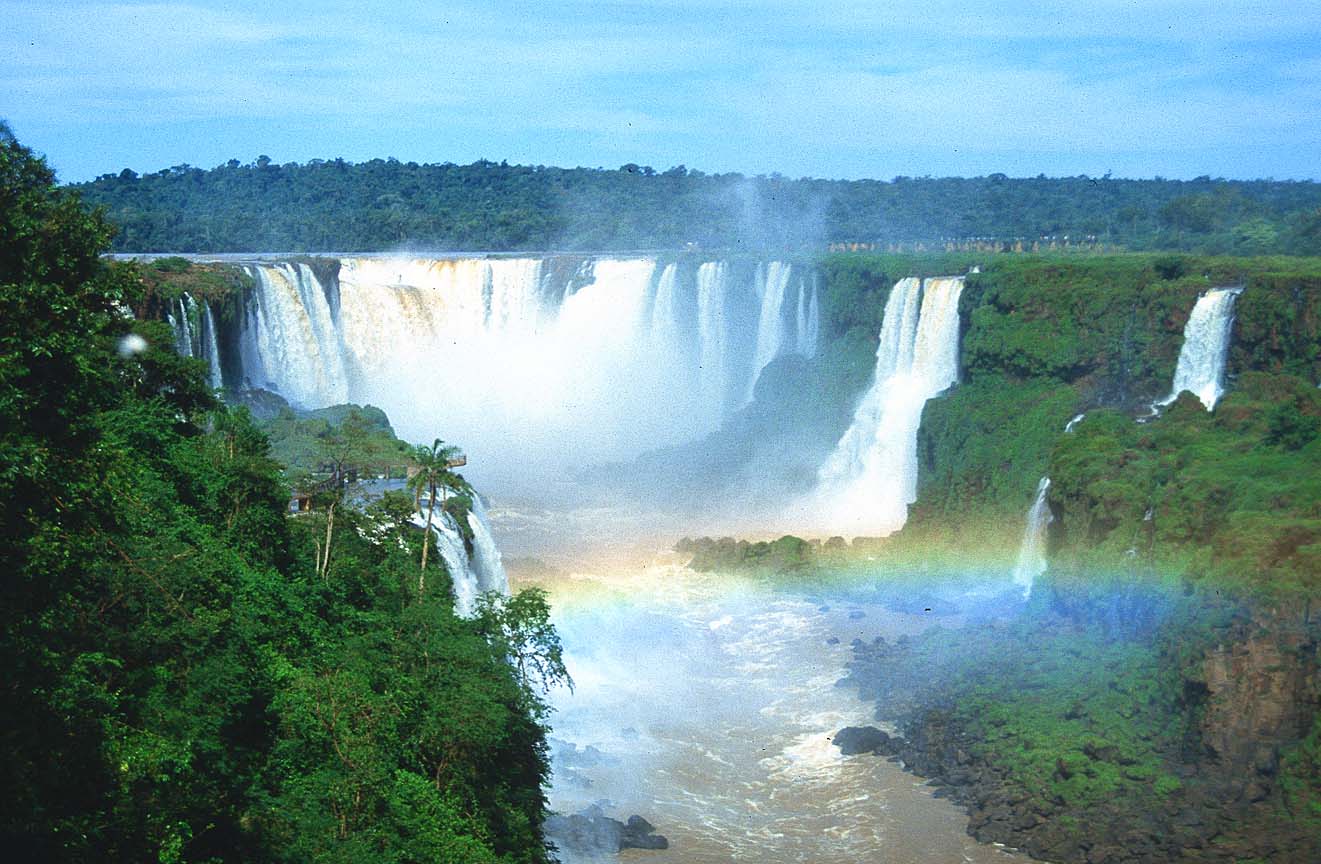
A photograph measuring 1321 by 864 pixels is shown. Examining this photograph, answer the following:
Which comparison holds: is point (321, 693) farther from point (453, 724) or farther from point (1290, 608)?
point (1290, 608)

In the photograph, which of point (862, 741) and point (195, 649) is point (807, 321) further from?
point (195, 649)

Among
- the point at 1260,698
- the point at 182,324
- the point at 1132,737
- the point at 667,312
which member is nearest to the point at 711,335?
the point at 667,312

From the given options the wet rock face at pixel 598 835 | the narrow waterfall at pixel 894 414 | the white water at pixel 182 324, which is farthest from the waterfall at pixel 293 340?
the wet rock face at pixel 598 835

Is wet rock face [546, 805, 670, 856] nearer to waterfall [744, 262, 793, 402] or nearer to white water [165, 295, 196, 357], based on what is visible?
white water [165, 295, 196, 357]

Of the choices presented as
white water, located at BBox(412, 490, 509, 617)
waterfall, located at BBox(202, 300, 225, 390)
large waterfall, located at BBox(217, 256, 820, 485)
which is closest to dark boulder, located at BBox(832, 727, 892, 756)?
white water, located at BBox(412, 490, 509, 617)

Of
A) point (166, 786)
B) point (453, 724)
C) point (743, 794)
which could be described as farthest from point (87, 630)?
point (743, 794)
